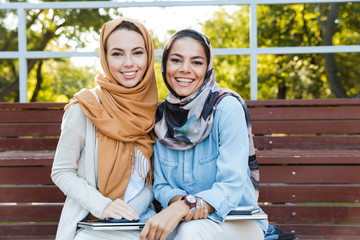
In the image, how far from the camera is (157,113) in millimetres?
2605

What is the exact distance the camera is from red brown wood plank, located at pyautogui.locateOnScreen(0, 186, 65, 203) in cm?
304

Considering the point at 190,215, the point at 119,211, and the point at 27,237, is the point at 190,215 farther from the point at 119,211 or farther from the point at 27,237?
the point at 27,237

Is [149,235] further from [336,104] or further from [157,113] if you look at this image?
[336,104]

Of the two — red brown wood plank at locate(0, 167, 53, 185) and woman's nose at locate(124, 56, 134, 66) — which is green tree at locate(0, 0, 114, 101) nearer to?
red brown wood plank at locate(0, 167, 53, 185)

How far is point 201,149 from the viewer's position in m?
2.38

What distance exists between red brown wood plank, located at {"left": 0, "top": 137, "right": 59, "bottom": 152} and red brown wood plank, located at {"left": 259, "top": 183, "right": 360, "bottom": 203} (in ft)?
5.58

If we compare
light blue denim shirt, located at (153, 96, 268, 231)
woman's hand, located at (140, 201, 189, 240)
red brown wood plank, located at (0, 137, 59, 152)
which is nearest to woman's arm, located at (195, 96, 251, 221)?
light blue denim shirt, located at (153, 96, 268, 231)

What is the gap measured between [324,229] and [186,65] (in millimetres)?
1650

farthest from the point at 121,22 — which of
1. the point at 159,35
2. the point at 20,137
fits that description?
the point at 159,35

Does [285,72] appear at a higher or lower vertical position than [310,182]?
higher

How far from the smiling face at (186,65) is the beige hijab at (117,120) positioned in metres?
0.17

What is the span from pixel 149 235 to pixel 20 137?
1.81 metres

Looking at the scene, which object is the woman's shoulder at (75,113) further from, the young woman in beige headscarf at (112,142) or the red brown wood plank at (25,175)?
the red brown wood plank at (25,175)

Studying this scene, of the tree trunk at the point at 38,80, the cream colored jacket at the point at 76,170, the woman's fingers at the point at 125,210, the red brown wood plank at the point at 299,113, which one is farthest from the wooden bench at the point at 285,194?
the tree trunk at the point at 38,80
